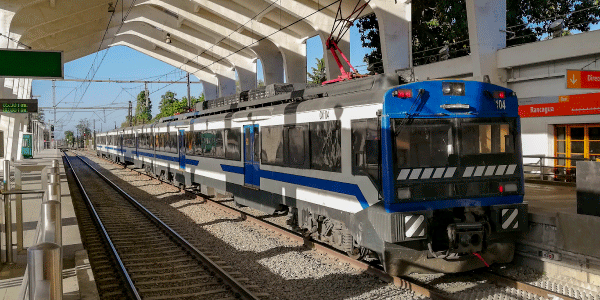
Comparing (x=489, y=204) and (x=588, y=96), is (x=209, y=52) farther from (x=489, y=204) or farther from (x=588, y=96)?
(x=489, y=204)

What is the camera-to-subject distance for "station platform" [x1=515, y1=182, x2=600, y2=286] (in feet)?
24.9

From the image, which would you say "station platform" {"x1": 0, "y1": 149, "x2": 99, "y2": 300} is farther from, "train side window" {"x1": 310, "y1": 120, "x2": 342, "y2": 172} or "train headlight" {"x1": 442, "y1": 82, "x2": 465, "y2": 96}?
"train headlight" {"x1": 442, "y1": 82, "x2": 465, "y2": 96}

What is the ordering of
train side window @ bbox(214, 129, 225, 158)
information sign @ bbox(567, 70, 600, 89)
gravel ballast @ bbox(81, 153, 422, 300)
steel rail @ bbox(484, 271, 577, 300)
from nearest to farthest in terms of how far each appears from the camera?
steel rail @ bbox(484, 271, 577, 300)
gravel ballast @ bbox(81, 153, 422, 300)
information sign @ bbox(567, 70, 600, 89)
train side window @ bbox(214, 129, 225, 158)

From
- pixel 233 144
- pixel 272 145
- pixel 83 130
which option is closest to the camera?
pixel 272 145

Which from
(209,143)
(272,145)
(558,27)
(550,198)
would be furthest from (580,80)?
(209,143)

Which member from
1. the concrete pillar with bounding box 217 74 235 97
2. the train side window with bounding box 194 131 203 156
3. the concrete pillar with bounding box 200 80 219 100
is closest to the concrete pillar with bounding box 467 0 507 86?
the train side window with bounding box 194 131 203 156

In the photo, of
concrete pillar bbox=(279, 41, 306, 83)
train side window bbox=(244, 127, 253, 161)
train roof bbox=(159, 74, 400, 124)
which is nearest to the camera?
train roof bbox=(159, 74, 400, 124)

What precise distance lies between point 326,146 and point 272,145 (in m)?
2.32

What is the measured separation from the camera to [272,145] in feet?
35.8

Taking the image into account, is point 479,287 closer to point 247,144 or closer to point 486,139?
point 486,139

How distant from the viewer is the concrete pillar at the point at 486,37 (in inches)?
686

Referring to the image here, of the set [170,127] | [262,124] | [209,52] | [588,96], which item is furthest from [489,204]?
[209,52]

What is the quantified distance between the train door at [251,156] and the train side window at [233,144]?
0.49 metres

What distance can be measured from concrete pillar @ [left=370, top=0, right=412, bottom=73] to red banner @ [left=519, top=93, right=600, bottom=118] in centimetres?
627
